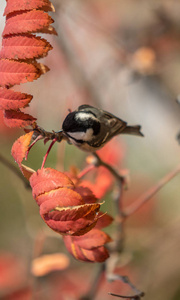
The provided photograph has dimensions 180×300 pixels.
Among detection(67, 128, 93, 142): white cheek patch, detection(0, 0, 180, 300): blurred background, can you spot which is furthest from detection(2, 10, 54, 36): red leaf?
detection(0, 0, 180, 300): blurred background

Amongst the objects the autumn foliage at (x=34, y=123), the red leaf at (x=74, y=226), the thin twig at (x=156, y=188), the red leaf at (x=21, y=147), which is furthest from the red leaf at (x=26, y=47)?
the thin twig at (x=156, y=188)

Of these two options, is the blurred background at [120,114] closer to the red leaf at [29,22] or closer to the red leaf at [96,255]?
the red leaf at [96,255]

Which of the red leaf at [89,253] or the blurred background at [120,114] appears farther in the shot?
the blurred background at [120,114]

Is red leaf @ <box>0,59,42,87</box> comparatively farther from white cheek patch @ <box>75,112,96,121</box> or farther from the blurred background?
the blurred background

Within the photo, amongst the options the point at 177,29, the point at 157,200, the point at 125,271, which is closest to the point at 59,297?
the point at 125,271

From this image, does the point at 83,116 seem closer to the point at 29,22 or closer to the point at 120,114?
the point at 29,22

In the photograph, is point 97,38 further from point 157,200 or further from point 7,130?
point 157,200

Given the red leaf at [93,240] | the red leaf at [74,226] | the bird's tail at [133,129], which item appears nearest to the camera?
the red leaf at [74,226]
